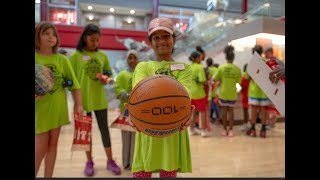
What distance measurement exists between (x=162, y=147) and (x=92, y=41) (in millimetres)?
1294

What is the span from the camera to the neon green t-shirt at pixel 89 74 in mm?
2211

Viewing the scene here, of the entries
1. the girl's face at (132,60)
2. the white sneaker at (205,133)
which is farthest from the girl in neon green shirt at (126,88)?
the white sneaker at (205,133)

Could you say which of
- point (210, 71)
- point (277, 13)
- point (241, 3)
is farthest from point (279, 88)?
point (210, 71)

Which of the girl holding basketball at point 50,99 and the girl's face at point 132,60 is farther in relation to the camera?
the girl's face at point 132,60

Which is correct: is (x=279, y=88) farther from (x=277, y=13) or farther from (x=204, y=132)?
(x=204, y=132)

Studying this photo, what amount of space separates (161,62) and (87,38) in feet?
3.90

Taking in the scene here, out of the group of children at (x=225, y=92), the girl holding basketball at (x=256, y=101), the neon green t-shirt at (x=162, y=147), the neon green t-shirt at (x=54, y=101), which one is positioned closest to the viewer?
the neon green t-shirt at (x=162, y=147)

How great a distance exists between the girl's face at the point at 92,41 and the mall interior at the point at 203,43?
104 mm

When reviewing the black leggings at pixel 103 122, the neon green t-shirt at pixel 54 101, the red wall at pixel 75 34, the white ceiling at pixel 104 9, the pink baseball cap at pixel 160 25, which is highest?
the red wall at pixel 75 34

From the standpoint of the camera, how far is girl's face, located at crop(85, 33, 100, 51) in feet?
7.04

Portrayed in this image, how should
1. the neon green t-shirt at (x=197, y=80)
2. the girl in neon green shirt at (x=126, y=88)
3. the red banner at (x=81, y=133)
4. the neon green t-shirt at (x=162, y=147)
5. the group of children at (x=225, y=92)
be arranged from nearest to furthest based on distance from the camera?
the neon green t-shirt at (x=162, y=147)
the red banner at (x=81, y=133)
the girl in neon green shirt at (x=126, y=88)
the group of children at (x=225, y=92)
the neon green t-shirt at (x=197, y=80)

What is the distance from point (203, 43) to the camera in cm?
636

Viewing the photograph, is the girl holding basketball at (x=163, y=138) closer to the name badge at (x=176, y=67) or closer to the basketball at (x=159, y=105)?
the name badge at (x=176, y=67)

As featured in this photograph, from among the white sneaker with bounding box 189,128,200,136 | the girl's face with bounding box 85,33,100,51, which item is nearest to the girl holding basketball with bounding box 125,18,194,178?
the girl's face with bounding box 85,33,100,51
